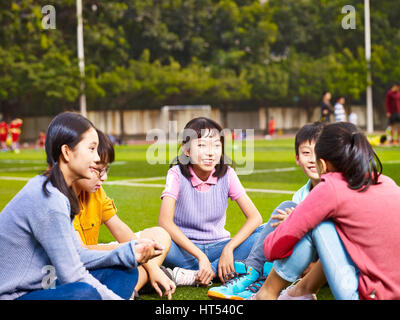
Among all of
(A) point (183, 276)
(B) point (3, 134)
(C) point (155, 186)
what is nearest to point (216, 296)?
(A) point (183, 276)

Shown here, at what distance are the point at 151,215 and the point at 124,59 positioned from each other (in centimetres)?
2731

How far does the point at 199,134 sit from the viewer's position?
13.9ft

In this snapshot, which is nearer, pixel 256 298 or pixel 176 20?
pixel 256 298

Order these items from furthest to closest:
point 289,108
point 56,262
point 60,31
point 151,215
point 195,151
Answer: point 289,108 → point 60,31 → point 151,215 → point 195,151 → point 56,262

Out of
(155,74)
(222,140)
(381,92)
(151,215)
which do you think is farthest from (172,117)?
(222,140)

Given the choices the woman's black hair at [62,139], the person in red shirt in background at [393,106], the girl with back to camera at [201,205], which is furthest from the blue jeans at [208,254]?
the person in red shirt in background at [393,106]

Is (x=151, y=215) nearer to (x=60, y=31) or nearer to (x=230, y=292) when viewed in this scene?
(x=230, y=292)

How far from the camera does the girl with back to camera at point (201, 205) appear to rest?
417 centimetres

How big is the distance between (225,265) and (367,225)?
4.45 ft

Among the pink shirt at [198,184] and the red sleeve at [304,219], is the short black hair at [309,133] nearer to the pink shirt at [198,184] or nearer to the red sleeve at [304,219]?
the pink shirt at [198,184]

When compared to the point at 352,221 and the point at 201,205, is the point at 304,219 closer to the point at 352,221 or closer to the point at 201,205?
the point at 352,221

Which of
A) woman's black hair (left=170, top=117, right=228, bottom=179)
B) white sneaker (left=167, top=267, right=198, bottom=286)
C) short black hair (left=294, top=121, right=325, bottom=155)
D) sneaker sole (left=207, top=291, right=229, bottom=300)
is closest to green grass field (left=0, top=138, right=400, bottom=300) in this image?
white sneaker (left=167, top=267, right=198, bottom=286)

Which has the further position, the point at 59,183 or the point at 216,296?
the point at 216,296
